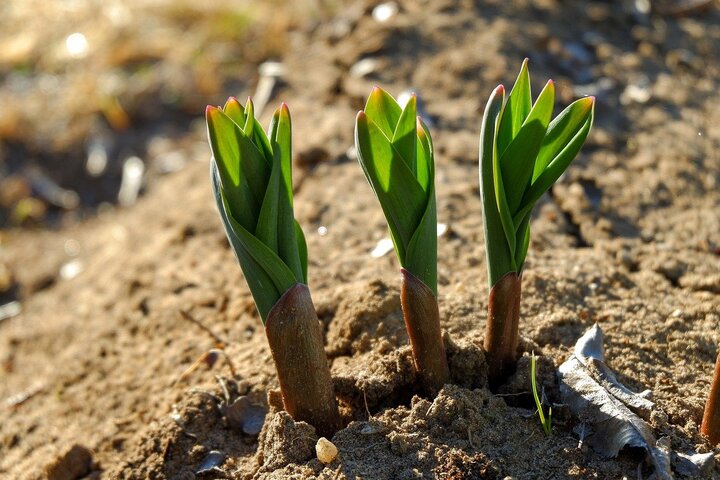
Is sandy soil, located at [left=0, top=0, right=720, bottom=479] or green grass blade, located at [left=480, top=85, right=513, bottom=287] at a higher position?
green grass blade, located at [left=480, top=85, right=513, bottom=287]

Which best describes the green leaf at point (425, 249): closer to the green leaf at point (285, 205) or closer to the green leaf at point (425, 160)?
the green leaf at point (425, 160)

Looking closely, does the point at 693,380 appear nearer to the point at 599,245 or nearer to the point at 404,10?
the point at 599,245

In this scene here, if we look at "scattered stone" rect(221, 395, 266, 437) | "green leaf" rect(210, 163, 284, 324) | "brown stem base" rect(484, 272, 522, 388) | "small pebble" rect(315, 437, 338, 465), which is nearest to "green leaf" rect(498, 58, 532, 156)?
"brown stem base" rect(484, 272, 522, 388)

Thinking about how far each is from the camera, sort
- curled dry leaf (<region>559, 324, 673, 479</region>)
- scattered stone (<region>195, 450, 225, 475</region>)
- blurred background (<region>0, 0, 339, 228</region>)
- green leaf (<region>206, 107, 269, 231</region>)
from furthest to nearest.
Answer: blurred background (<region>0, 0, 339, 228</region>) → scattered stone (<region>195, 450, 225, 475</region>) → curled dry leaf (<region>559, 324, 673, 479</region>) → green leaf (<region>206, 107, 269, 231</region>)

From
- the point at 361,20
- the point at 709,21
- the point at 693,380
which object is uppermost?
the point at 361,20

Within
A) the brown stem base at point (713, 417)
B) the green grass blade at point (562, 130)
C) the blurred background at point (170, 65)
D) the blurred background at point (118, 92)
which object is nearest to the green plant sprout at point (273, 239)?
the green grass blade at point (562, 130)

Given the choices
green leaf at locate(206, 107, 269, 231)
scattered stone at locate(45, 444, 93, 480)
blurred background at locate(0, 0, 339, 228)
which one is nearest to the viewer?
green leaf at locate(206, 107, 269, 231)

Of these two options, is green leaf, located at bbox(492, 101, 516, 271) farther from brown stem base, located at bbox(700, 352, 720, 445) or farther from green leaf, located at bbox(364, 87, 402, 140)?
brown stem base, located at bbox(700, 352, 720, 445)

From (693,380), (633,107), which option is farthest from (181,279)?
(633,107)
